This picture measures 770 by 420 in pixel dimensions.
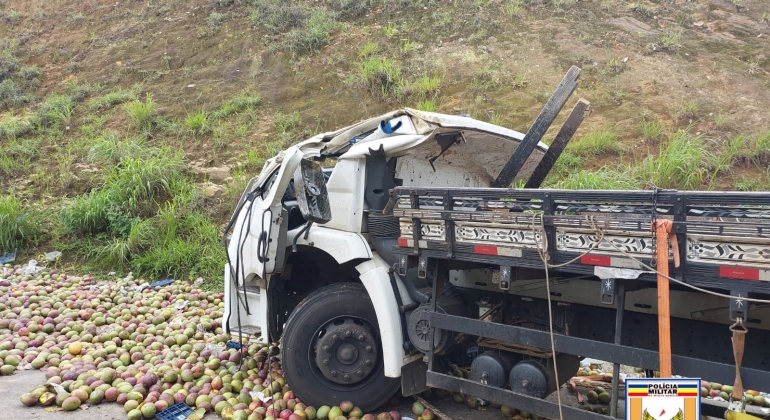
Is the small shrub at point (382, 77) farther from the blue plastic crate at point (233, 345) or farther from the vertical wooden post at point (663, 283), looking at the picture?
the vertical wooden post at point (663, 283)

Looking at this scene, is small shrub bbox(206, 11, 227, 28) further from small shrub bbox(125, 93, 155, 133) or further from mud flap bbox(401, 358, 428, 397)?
mud flap bbox(401, 358, 428, 397)

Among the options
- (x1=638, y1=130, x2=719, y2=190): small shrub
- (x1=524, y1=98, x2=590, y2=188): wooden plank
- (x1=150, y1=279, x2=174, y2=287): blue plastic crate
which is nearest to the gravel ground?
(x1=524, y1=98, x2=590, y2=188): wooden plank

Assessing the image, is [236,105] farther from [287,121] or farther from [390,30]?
[390,30]

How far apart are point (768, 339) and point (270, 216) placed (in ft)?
10.3

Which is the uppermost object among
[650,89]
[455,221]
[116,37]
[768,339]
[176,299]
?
[116,37]

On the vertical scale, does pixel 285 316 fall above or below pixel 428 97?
below

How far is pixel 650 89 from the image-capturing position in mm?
10516

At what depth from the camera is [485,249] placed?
348 centimetres

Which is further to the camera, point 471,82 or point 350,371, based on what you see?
point 471,82

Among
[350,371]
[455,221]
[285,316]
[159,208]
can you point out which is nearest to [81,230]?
[159,208]

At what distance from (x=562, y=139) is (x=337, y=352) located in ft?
7.30

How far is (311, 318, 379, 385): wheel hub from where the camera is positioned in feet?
13.6

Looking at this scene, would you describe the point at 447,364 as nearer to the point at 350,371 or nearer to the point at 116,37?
the point at 350,371

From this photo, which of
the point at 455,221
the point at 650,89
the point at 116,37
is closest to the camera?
the point at 455,221
